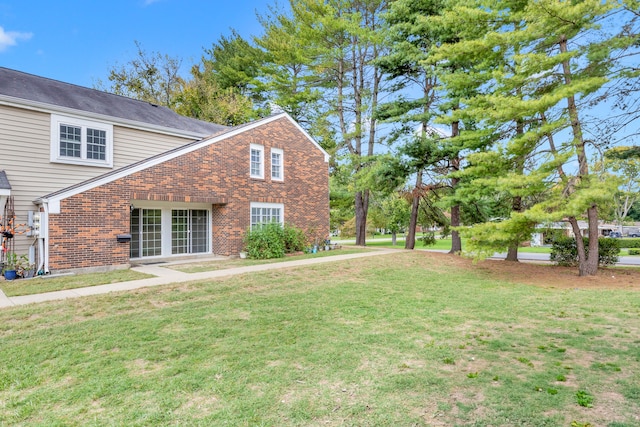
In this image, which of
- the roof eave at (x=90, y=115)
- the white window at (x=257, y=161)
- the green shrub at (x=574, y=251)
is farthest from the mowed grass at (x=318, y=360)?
the white window at (x=257, y=161)

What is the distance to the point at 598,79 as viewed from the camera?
29.5 feet

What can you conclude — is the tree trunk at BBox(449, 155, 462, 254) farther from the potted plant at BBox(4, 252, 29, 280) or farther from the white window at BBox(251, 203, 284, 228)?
the potted plant at BBox(4, 252, 29, 280)

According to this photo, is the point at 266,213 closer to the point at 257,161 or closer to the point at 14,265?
the point at 257,161

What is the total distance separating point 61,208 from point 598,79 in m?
14.8

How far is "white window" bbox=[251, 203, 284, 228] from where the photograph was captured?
1466cm

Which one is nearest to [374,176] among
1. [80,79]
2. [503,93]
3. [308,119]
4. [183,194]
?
[503,93]

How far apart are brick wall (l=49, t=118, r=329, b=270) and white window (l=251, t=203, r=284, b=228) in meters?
0.26

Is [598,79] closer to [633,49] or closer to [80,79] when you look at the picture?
[633,49]

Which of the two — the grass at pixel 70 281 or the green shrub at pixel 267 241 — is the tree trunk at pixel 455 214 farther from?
the grass at pixel 70 281

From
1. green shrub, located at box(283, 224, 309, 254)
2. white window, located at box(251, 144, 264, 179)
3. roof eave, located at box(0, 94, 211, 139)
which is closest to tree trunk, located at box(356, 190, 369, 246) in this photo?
green shrub, located at box(283, 224, 309, 254)

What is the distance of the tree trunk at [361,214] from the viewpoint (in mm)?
21531

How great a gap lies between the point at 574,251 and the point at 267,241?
38.8 ft

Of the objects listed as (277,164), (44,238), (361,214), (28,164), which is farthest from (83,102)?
(361,214)

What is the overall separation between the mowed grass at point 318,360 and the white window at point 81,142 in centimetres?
700
